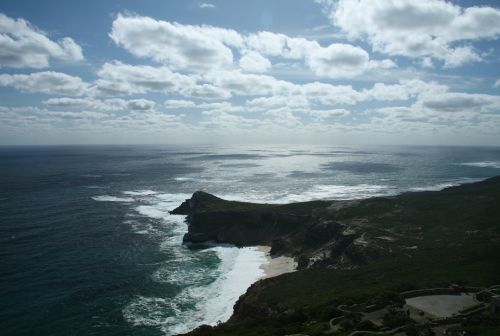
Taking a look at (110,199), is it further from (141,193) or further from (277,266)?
(277,266)

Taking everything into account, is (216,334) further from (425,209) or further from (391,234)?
(425,209)

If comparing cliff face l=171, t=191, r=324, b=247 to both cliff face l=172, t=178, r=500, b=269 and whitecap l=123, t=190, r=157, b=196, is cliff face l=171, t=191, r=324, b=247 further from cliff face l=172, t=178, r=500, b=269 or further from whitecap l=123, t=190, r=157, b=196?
whitecap l=123, t=190, r=157, b=196

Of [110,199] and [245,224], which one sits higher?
[110,199]

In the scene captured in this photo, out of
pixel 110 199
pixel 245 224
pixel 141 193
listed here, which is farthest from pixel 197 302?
pixel 141 193

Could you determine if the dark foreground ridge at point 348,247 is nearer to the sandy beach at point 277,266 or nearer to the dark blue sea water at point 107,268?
the sandy beach at point 277,266

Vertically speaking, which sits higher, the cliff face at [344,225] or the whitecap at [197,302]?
the cliff face at [344,225]

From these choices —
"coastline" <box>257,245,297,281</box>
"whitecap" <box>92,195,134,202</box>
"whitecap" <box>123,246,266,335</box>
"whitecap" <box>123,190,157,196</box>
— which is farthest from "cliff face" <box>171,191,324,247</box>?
"whitecap" <box>123,190,157,196</box>

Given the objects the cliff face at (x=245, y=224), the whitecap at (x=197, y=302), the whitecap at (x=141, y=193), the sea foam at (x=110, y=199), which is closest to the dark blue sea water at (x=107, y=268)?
the whitecap at (x=197, y=302)
